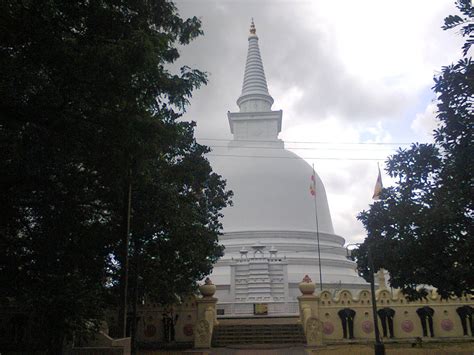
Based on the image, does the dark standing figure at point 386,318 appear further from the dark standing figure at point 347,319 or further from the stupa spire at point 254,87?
the stupa spire at point 254,87

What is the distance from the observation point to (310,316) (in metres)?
22.2

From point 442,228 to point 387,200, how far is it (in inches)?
104

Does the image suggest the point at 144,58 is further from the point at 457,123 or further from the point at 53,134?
the point at 457,123

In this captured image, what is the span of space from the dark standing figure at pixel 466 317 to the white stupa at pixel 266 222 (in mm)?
9472

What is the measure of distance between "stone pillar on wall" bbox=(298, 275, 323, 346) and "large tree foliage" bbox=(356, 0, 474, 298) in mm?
6658

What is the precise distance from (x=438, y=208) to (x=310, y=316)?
1133cm

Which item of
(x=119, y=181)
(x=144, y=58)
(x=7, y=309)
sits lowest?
(x=7, y=309)

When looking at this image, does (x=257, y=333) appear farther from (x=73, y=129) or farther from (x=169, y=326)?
(x=73, y=129)

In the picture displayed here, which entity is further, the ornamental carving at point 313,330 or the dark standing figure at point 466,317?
the dark standing figure at point 466,317

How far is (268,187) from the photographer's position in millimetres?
41094

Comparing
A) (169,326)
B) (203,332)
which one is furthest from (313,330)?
(169,326)

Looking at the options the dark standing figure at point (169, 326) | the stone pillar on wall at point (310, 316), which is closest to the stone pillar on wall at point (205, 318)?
the dark standing figure at point (169, 326)

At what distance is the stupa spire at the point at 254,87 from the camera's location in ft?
160

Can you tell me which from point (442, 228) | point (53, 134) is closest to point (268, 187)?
point (442, 228)
